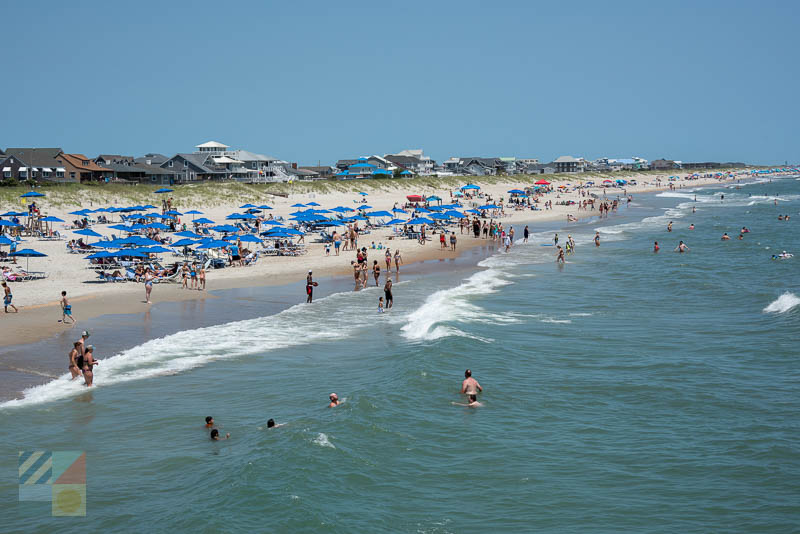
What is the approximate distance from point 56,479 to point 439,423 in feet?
23.8

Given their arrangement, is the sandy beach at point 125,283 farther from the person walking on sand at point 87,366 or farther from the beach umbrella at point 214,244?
the person walking on sand at point 87,366

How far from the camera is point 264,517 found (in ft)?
35.4

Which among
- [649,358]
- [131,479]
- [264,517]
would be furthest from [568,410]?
[131,479]

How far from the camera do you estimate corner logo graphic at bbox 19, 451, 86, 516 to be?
1112 cm

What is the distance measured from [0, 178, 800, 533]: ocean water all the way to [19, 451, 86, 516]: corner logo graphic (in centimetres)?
18

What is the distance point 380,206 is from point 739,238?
32406mm

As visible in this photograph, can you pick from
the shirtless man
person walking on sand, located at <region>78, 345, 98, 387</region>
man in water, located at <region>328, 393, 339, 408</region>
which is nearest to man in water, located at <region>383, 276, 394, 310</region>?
the shirtless man

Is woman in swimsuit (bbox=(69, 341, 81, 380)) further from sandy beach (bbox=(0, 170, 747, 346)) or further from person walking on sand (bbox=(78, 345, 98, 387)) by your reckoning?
sandy beach (bbox=(0, 170, 747, 346))

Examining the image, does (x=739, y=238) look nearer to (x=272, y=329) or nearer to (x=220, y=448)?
(x=272, y=329)

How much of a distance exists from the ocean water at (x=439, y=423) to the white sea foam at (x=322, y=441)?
1.6 inches

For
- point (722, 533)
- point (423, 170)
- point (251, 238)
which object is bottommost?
point (722, 533)

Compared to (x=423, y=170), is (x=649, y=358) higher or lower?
lower

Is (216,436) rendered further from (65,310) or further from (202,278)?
(202,278)

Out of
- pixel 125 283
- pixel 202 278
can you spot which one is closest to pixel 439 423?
pixel 202 278
